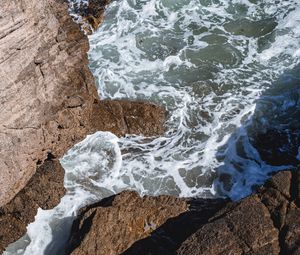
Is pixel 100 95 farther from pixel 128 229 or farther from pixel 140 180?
pixel 128 229

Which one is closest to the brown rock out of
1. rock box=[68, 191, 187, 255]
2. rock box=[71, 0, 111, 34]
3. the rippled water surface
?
the rippled water surface

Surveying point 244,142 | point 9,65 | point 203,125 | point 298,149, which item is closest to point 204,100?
point 203,125

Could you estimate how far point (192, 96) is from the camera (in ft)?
46.2

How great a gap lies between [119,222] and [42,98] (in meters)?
3.69

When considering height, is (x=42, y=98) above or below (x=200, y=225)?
above

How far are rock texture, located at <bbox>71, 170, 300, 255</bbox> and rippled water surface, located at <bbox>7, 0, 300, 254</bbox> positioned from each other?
1.16 m

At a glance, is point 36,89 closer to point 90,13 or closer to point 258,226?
point 258,226

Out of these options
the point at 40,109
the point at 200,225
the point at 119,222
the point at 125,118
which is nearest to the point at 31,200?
the point at 40,109

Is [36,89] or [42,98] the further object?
[42,98]

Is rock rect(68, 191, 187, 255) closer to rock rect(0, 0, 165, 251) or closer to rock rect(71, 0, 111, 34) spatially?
rock rect(0, 0, 165, 251)

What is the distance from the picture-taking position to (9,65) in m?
10.1

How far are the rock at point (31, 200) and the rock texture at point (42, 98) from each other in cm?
21

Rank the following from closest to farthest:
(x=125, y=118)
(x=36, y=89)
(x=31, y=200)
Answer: (x=36, y=89), (x=31, y=200), (x=125, y=118)

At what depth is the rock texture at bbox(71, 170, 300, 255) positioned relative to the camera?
8703 mm
